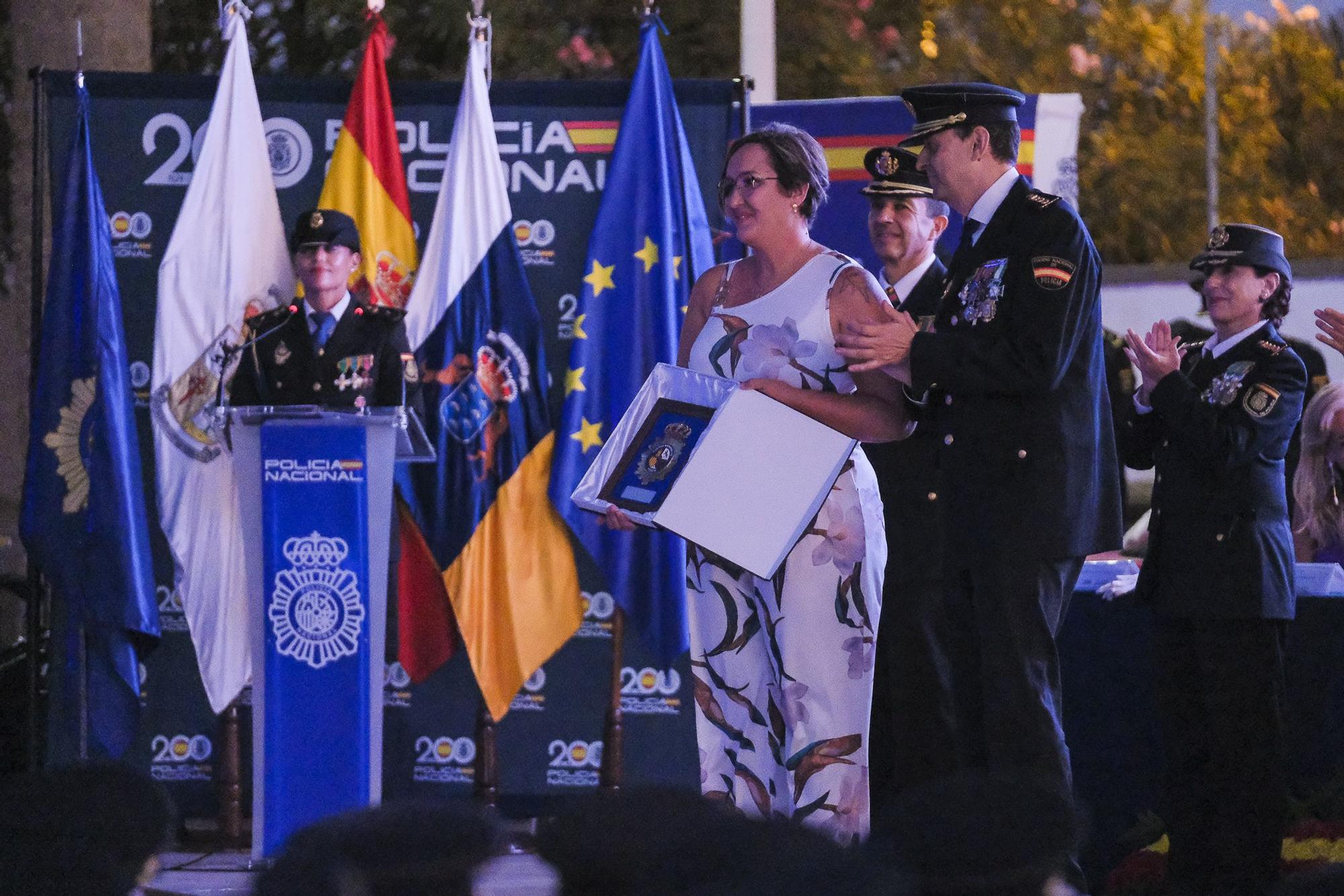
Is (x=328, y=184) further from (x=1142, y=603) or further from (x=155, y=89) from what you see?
(x=1142, y=603)

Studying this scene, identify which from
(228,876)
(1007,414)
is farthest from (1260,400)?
(228,876)

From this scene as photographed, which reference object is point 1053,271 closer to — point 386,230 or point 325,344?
point 325,344

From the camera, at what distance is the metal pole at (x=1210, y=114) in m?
10.6

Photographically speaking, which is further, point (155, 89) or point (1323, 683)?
point (155, 89)

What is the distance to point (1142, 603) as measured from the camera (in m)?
3.75

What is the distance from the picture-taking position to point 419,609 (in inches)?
193

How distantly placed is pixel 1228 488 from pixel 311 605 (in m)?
2.29

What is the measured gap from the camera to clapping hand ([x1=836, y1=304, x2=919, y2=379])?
300cm

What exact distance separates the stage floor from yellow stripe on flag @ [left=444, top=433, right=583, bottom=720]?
654 millimetres

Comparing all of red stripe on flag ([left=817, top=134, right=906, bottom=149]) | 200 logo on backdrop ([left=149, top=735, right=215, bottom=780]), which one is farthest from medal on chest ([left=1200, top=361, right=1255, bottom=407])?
200 logo on backdrop ([left=149, top=735, right=215, bottom=780])

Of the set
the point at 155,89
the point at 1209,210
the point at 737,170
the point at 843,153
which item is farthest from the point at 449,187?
the point at 1209,210

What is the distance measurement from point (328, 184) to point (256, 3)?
4065 millimetres

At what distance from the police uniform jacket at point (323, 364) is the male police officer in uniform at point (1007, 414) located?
1.80 meters

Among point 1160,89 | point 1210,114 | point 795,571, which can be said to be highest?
point 1160,89
